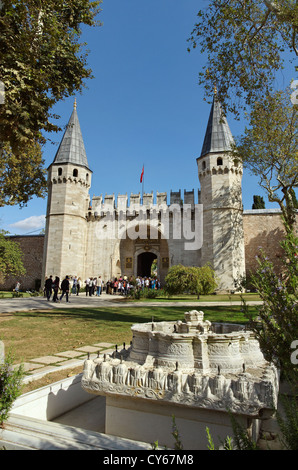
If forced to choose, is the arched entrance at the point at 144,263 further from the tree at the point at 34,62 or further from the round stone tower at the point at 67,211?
the tree at the point at 34,62

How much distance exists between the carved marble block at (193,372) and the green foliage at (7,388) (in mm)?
632

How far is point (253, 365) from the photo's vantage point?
271cm

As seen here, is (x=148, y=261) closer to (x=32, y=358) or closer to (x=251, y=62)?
(x=251, y=62)

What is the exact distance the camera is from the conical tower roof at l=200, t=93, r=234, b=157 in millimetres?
23292

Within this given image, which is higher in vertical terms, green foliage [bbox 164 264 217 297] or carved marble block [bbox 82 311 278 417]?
green foliage [bbox 164 264 217 297]

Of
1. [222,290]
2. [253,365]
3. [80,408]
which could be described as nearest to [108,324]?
[80,408]

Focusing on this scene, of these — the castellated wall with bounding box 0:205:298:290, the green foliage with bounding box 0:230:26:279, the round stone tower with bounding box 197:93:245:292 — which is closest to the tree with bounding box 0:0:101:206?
the round stone tower with bounding box 197:93:245:292

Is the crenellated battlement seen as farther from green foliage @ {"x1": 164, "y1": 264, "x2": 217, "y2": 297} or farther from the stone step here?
the stone step

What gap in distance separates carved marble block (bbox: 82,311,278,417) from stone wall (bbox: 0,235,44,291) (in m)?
27.1

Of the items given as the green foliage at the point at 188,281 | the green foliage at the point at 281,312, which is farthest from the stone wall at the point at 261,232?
the green foliage at the point at 281,312

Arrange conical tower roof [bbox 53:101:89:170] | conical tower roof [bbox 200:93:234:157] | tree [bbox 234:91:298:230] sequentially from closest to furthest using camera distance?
tree [bbox 234:91:298:230] → conical tower roof [bbox 200:93:234:157] → conical tower roof [bbox 53:101:89:170]

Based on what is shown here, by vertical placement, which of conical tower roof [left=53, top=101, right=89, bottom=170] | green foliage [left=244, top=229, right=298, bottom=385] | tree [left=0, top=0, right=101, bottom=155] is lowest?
green foliage [left=244, top=229, right=298, bottom=385]
